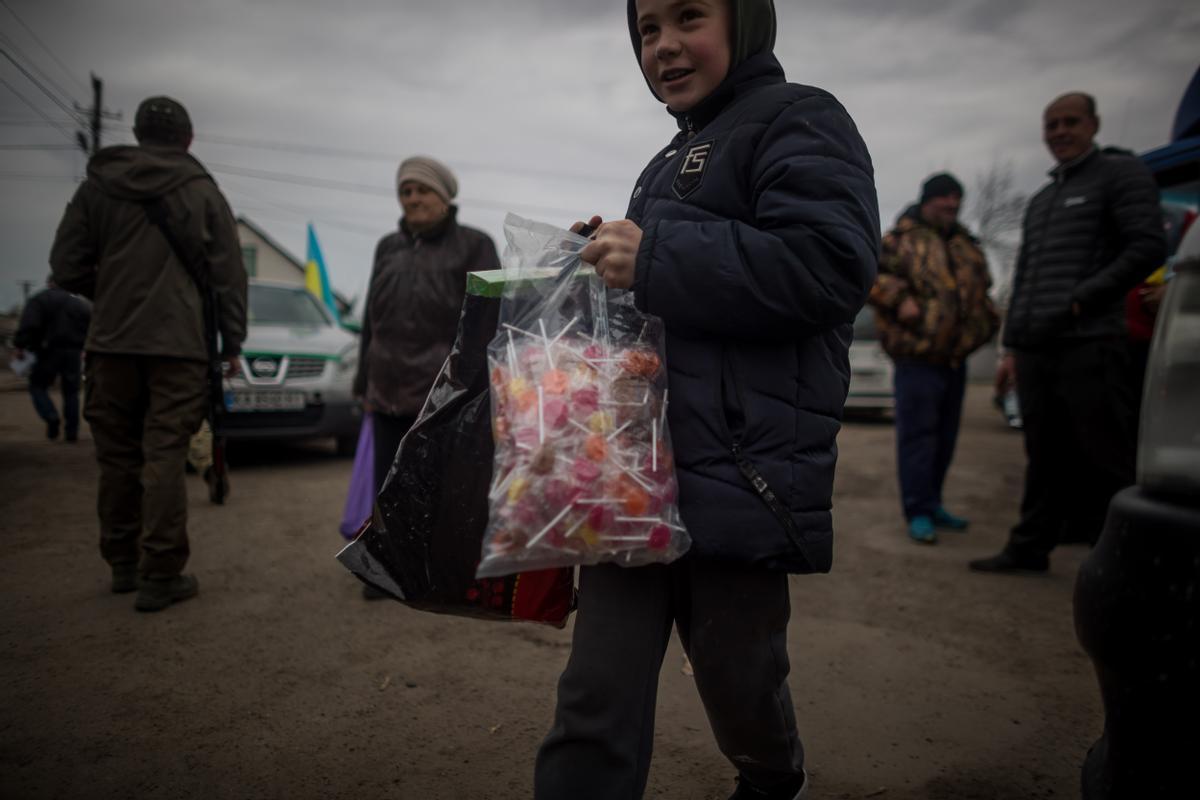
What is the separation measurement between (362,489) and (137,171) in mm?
1758

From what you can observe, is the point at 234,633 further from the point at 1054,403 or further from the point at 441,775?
the point at 1054,403

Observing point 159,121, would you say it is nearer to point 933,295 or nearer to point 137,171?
point 137,171

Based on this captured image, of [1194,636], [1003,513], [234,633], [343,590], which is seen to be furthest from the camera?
[1003,513]

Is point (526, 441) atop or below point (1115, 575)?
atop

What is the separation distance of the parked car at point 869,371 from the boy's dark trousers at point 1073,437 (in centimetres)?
664

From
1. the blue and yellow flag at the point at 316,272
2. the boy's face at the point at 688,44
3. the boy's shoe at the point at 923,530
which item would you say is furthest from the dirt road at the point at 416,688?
the blue and yellow flag at the point at 316,272

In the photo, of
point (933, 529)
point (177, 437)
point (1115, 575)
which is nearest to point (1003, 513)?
point (933, 529)

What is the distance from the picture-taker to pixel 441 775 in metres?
2.08

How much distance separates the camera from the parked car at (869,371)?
10617 millimetres

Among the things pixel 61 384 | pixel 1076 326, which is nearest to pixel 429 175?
pixel 1076 326

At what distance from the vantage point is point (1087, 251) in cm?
379

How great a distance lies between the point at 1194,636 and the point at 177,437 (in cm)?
352

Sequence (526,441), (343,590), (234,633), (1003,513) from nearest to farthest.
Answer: (526,441), (234,633), (343,590), (1003,513)

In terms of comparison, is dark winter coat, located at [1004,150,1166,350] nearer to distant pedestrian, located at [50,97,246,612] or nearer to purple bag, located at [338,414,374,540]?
purple bag, located at [338,414,374,540]
